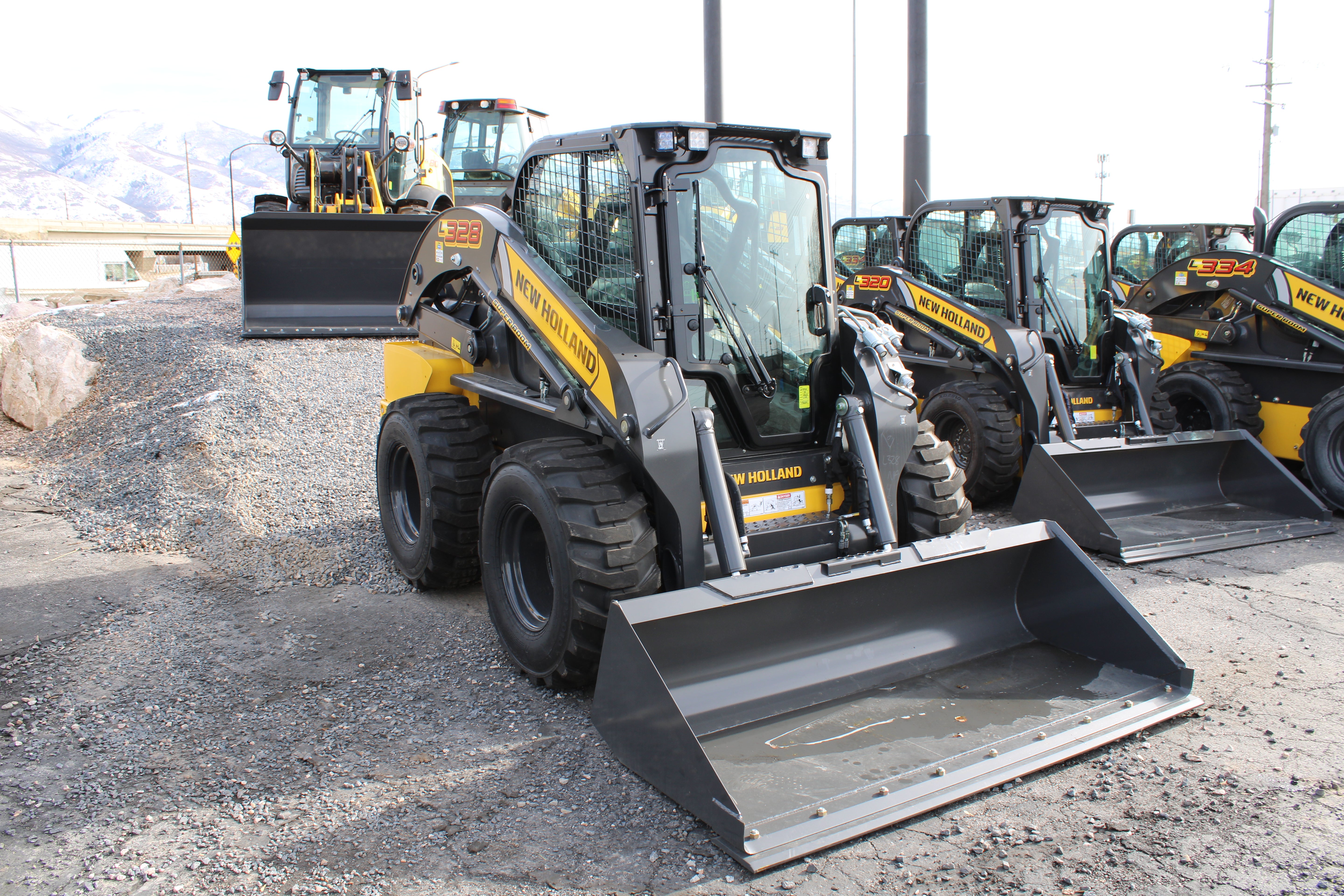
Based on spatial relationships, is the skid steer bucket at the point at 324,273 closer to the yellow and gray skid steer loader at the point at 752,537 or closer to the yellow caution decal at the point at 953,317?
the yellow caution decal at the point at 953,317

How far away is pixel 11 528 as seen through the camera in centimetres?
642

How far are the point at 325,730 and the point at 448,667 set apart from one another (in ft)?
2.34

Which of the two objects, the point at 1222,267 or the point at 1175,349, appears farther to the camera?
the point at 1175,349

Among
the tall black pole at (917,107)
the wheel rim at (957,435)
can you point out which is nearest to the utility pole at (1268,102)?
the tall black pole at (917,107)

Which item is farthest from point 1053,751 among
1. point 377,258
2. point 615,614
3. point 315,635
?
point 377,258

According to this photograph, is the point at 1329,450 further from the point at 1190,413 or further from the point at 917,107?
the point at 917,107

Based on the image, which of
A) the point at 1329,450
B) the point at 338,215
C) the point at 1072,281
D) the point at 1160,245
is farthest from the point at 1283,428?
the point at 338,215

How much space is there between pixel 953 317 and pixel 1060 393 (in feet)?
3.75

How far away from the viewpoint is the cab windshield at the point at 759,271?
13.0 feet

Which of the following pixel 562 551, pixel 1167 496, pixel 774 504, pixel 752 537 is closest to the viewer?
pixel 562 551

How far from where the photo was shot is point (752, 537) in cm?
384

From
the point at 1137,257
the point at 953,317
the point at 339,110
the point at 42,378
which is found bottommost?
the point at 42,378

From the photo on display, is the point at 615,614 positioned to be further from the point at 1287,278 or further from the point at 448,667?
the point at 1287,278

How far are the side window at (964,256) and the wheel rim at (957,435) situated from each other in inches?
37.7
